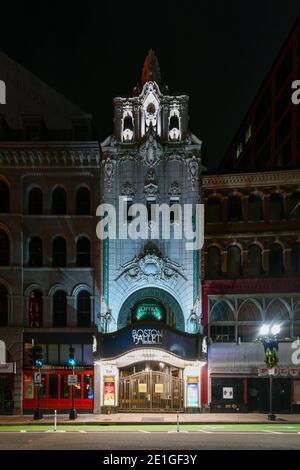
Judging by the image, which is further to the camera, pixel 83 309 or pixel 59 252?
pixel 59 252

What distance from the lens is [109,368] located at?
44.7 m

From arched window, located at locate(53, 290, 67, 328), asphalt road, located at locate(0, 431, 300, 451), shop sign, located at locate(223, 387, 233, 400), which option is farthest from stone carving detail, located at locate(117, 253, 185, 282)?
asphalt road, located at locate(0, 431, 300, 451)

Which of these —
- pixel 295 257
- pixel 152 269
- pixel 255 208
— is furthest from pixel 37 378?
pixel 295 257

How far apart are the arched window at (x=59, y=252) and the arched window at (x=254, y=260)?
1228cm

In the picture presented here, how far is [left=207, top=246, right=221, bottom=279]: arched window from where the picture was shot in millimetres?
46094

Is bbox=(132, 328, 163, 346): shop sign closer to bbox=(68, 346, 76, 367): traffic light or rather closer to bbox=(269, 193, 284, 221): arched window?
bbox=(68, 346, 76, 367): traffic light

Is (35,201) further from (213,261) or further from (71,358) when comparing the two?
(213,261)

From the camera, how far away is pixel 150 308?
4581cm

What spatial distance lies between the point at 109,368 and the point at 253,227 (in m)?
13.1

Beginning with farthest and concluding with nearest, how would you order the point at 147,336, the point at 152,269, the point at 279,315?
the point at 152,269 < the point at 279,315 < the point at 147,336

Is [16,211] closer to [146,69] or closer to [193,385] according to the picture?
[146,69]

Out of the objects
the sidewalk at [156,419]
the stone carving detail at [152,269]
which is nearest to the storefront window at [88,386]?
the sidewalk at [156,419]

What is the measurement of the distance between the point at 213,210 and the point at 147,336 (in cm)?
958
